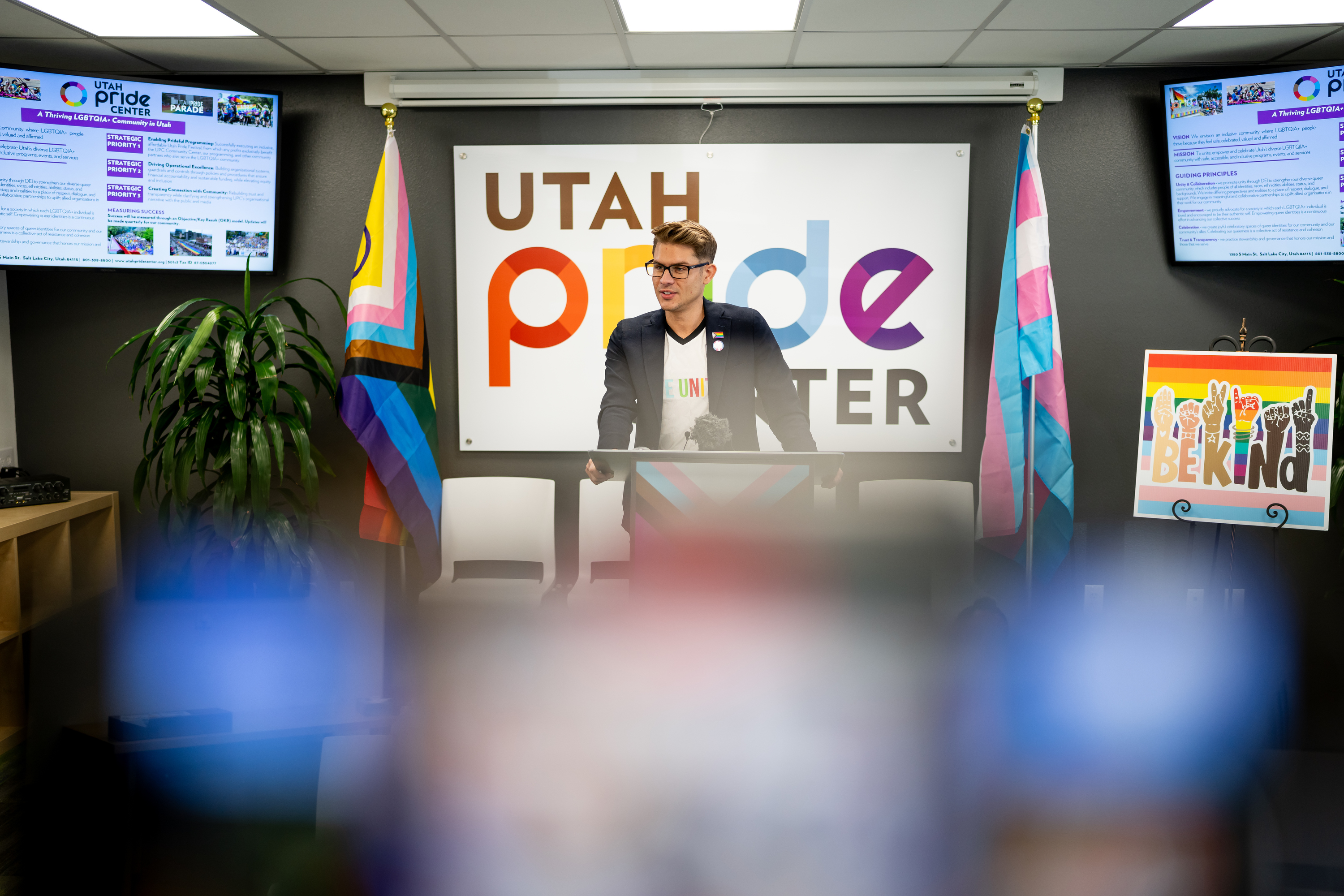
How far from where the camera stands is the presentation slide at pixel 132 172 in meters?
3.12

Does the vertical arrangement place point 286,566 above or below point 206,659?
above

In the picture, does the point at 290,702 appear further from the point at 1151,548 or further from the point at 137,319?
the point at 1151,548

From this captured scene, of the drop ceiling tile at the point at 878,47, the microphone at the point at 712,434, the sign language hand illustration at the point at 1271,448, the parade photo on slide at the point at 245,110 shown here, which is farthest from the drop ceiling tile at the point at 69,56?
the sign language hand illustration at the point at 1271,448

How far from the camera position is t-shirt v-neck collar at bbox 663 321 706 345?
98.7 inches

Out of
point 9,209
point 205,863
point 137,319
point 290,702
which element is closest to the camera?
point 205,863

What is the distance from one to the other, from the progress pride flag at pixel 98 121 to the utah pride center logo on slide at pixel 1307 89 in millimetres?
4437

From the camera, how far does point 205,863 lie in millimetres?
1044

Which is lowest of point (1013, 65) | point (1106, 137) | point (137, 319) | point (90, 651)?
point (90, 651)

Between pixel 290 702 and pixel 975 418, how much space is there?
9.64ft

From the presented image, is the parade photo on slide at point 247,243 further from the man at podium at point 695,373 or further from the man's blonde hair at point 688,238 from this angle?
the man's blonde hair at point 688,238

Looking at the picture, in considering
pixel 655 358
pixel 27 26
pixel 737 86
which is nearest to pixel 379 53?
pixel 27 26

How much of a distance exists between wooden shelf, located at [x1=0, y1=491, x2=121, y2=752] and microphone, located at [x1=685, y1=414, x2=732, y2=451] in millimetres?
3000

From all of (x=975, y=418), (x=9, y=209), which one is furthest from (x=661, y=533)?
(x=9, y=209)

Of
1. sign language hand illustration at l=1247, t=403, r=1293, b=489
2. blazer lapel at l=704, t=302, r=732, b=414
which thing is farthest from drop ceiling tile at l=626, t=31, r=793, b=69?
sign language hand illustration at l=1247, t=403, r=1293, b=489
